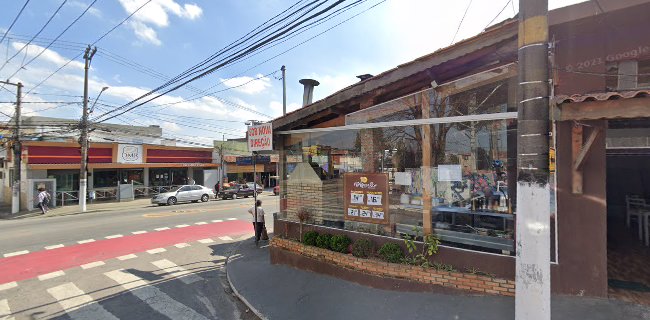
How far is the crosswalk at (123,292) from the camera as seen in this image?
6.40m

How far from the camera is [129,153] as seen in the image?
26.2 metres

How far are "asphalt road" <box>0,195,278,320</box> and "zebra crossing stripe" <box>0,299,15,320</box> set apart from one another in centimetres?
2

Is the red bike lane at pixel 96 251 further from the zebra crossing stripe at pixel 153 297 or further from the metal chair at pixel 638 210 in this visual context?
the metal chair at pixel 638 210

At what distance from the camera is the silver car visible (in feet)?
78.9

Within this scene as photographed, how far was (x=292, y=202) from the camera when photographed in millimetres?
9125

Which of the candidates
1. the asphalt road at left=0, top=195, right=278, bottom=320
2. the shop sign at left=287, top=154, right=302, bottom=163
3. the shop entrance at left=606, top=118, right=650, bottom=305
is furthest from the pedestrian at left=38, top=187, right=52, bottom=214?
the shop entrance at left=606, top=118, right=650, bottom=305

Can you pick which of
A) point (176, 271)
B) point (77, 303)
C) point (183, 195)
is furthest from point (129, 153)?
point (77, 303)

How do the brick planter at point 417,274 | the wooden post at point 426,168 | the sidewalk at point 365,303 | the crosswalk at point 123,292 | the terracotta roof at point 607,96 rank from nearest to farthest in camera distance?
1. the terracotta roof at point 607,96
2. the sidewalk at point 365,303
3. the brick planter at point 417,274
4. the crosswalk at point 123,292
5. the wooden post at point 426,168

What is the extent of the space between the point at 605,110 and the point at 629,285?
332 cm

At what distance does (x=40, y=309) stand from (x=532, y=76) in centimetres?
900

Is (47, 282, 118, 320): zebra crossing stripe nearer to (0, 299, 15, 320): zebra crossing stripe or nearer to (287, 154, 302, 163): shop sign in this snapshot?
(0, 299, 15, 320): zebra crossing stripe

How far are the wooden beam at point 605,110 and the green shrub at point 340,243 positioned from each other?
14.9ft

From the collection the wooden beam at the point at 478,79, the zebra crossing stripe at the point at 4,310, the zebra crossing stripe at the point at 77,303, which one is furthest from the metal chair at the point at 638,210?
the zebra crossing stripe at the point at 4,310

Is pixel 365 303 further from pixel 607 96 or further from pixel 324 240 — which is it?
pixel 607 96
